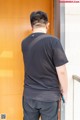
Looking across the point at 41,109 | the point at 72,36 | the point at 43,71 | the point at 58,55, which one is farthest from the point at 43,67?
the point at 72,36

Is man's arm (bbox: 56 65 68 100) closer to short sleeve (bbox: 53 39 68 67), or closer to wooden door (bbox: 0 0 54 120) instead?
short sleeve (bbox: 53 39 68 67)

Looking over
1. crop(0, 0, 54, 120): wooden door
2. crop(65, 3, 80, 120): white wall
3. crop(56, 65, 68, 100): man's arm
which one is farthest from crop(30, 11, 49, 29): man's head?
crop(0, 0, 54, 120): wooden door

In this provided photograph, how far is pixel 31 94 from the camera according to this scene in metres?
2.13

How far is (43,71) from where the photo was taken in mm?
2074

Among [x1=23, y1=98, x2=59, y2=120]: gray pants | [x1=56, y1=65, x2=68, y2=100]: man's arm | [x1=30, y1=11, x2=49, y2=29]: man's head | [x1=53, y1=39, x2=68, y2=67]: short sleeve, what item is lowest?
[x1=23, y1=98, x2=59, y2=120]: gray pants

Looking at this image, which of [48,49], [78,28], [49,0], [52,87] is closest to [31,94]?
[52,87]

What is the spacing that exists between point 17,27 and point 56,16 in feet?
1.73

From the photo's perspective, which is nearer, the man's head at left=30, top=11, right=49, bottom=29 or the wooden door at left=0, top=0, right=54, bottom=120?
the man's head at left=30, top=11, right=49, bottom=29

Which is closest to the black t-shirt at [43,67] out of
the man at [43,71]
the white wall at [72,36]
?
the man at [43,71]

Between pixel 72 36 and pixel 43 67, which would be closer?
pixel 43 67

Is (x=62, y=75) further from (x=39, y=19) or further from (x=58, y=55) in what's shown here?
(x=39, y=19)

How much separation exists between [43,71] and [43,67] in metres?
0.04

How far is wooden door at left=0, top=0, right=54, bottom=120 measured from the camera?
125 inches

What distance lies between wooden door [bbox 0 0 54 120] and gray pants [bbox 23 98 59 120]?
1.09 meters
